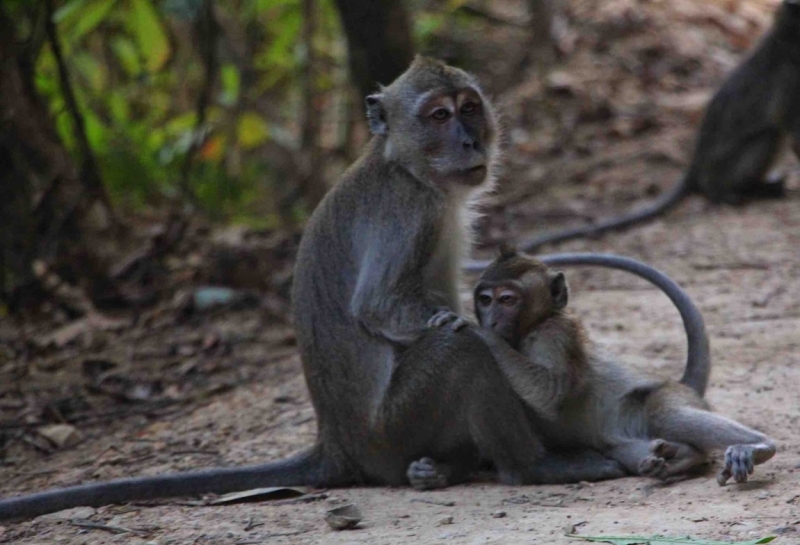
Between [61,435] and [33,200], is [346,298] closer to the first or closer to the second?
[61,435]

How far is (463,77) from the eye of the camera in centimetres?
546

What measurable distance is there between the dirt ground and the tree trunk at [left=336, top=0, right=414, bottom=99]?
1.89 metres

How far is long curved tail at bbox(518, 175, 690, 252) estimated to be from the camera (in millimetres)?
9336

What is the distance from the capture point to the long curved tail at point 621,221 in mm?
9336

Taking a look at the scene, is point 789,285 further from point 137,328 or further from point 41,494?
point 41,494

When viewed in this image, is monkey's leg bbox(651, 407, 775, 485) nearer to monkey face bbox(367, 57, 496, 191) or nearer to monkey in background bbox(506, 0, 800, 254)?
monkey face bbox(367, 57, 496, 191)

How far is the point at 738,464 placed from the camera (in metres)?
4.41

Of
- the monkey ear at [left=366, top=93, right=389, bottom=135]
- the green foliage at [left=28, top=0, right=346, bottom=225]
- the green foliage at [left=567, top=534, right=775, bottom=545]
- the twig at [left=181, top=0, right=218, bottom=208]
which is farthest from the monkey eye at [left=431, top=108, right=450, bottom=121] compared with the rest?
the green foliage at [left=28, top=0, right=346, bottom=225]

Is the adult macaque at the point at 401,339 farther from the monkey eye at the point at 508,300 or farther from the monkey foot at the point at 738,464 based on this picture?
the monkey foot at the point at 738,464

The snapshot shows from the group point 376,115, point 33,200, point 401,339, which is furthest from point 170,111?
point 401,339

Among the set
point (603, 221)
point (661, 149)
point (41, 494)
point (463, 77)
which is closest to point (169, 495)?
point (41, 494)

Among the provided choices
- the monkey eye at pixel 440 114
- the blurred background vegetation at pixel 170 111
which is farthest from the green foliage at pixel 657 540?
the blurred background vegetation at pixel 170 111

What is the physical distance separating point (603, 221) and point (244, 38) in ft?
13.0

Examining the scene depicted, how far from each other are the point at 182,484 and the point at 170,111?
8.36 meters
